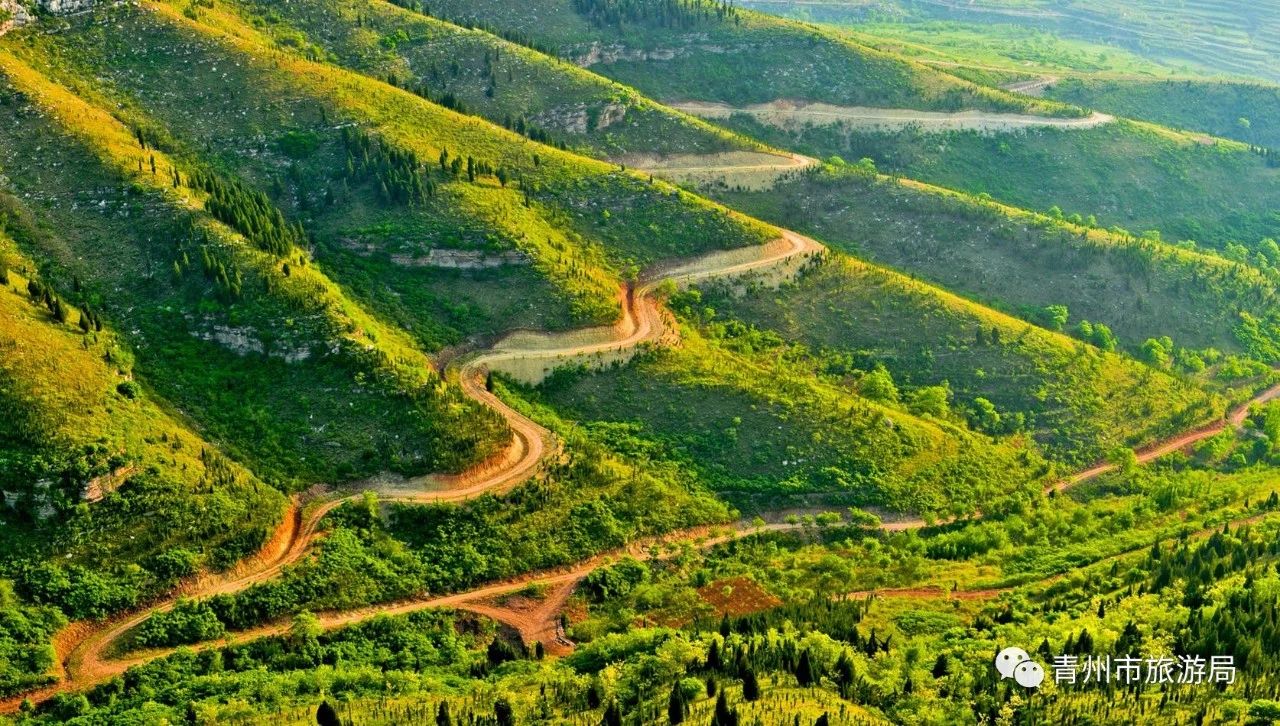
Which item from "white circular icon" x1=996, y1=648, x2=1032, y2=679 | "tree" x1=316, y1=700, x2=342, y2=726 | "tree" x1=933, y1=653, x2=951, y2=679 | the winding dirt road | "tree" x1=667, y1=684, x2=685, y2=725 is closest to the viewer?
"tree" x1=667, y1=684, x2=685, y2=725

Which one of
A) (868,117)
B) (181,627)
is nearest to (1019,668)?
(181,627)

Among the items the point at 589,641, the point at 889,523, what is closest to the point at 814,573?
the point at 889,523

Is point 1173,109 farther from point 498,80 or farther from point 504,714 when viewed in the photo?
point 504,714

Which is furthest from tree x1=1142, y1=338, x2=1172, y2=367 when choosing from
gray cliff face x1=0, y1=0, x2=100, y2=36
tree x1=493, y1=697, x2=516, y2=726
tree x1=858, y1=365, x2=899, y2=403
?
gray cliff face x1=0, y1=0, x2=100, y2=36

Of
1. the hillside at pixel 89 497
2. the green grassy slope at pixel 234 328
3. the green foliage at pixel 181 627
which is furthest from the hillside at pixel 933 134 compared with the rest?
the green foliage at pixel 181 627

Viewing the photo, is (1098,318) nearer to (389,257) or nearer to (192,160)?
(389,257)

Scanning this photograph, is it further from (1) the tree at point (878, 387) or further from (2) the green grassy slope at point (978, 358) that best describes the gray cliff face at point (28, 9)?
(1) the tree at point (878, 387)

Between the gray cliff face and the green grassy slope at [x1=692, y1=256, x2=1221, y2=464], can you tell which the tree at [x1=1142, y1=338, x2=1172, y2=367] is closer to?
the green grassy slope at [x1=692, y1=256, x2=1221, y2=464]
